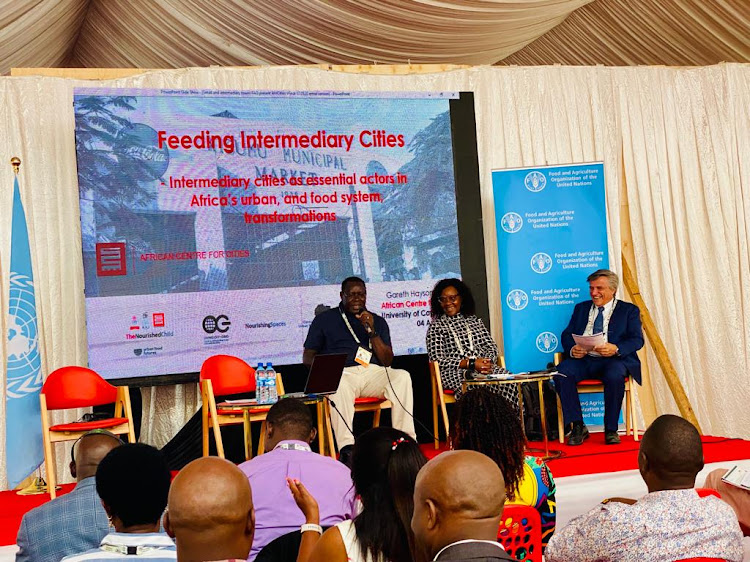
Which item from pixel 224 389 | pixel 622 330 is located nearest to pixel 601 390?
pixel 622 330

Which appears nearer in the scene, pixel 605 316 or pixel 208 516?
pixel 208 516

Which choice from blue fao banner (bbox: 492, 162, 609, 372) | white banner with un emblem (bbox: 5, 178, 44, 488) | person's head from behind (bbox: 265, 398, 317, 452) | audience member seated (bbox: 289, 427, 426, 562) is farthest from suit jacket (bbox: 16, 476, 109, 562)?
blue fao banner (bbox: 492, 162, 609, 372)

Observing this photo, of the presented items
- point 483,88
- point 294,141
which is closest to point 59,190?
point 294,141

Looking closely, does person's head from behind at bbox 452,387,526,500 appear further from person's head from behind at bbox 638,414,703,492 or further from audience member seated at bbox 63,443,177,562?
audience member seated at bbox 63,443,177,562

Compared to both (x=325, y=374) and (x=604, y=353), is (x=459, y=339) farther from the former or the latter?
(x=325, y=374)

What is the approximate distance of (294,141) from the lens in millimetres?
6656

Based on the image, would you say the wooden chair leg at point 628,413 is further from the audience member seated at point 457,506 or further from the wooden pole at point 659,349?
the audience member seated at point 457,506

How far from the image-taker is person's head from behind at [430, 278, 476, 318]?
6.49 meters

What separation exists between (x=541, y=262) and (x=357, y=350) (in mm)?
1697

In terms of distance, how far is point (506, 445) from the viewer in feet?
8.78

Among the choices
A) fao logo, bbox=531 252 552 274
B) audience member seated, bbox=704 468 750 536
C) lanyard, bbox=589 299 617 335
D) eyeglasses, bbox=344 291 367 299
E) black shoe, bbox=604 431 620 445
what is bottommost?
black shoe, bbox=604 431 620 445

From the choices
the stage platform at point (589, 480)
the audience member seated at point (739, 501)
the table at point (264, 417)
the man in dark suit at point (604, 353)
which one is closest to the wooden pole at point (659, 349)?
the man in dark suit at point (604, 353)

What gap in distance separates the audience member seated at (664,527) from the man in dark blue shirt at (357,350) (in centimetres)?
368

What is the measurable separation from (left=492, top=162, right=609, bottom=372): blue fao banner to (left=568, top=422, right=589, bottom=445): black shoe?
656 mm
